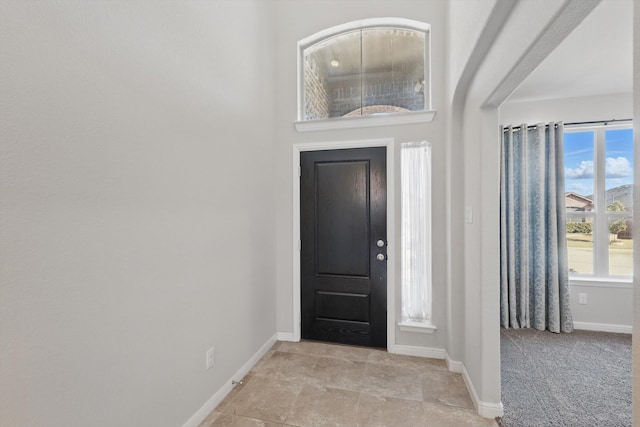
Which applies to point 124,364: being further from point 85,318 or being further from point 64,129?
point 64,129

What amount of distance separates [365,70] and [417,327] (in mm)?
2577

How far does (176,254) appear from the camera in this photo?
5.68 ft

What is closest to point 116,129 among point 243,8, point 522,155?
point 243,8

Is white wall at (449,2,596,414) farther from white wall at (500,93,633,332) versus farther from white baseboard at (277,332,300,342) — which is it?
white wall at (500,93,633,332)

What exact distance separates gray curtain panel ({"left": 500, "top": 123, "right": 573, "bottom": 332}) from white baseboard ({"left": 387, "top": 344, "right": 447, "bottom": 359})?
3.76 ft

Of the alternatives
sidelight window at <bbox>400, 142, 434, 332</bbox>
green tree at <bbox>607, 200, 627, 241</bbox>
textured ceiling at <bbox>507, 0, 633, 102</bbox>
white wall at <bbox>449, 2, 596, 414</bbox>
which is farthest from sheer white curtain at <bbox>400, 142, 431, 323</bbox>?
green tree at <bbox>607, 200, 627, 241</bbox>

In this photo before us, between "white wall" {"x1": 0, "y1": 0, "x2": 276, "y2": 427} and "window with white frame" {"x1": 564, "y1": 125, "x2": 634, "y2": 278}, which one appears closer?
"white wall" {"x1": 0, "y1": 0, "x2": 276, "y2": 427}

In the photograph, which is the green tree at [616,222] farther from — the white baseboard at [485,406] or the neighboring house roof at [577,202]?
the white baseboard at [485,406]

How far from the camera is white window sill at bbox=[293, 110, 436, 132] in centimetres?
276

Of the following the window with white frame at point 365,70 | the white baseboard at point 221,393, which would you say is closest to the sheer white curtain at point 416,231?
the window with white frame at point 365,70

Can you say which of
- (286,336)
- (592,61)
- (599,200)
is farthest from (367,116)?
(599,200)

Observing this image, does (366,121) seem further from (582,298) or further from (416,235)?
(582,298)

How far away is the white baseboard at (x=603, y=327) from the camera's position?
10.6 ft

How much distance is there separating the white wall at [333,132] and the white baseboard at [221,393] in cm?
46
